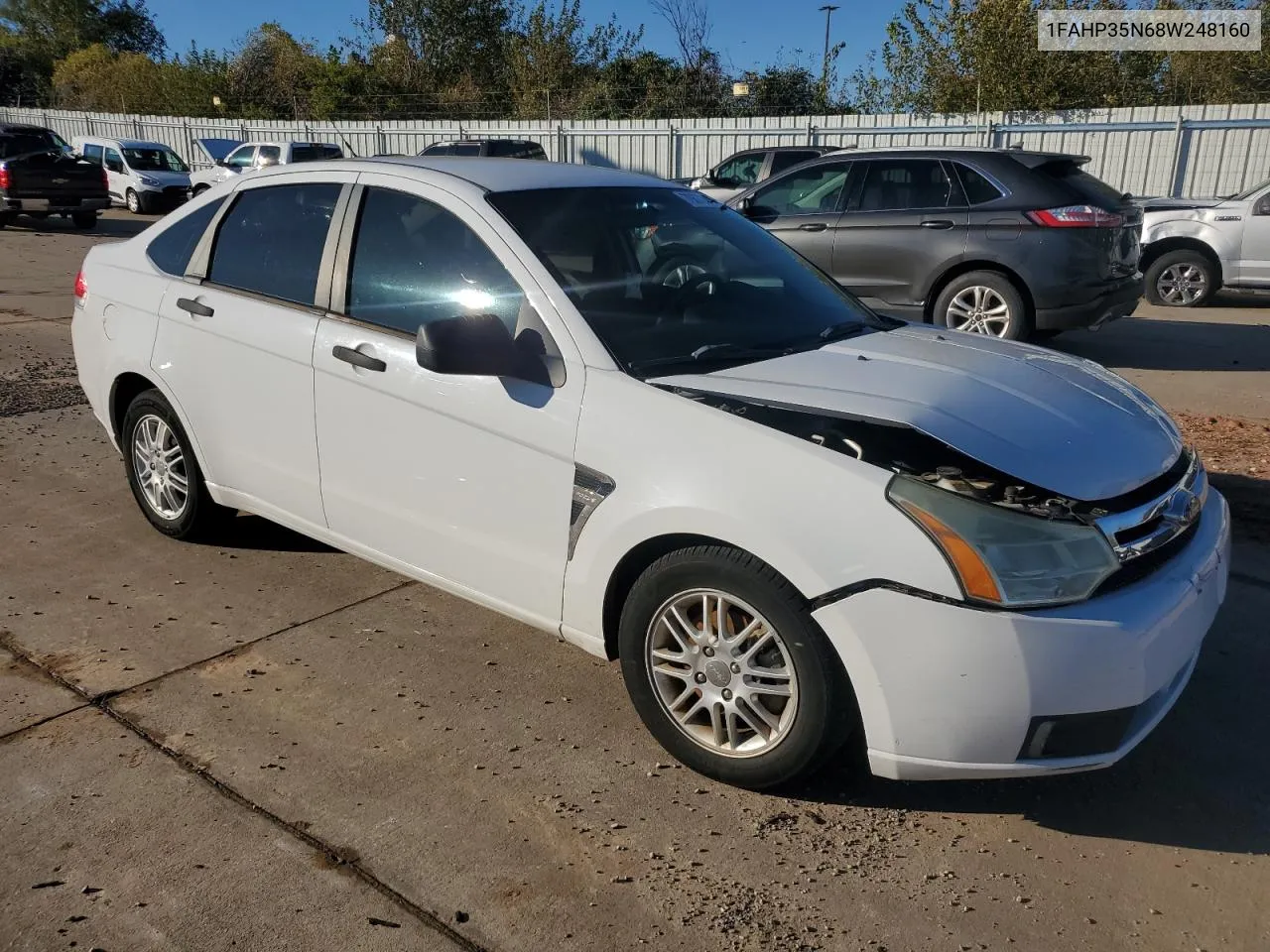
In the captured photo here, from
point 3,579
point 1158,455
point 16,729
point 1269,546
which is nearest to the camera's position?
point 1158,455

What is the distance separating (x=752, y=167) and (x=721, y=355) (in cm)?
1266

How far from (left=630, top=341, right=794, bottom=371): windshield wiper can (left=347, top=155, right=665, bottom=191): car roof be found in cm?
92

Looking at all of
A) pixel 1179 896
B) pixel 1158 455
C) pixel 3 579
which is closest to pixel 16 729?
pixel 3 579

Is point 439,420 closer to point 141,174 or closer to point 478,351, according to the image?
point 478,351

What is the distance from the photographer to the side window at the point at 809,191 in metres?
9.59

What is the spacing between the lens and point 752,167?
15328mm

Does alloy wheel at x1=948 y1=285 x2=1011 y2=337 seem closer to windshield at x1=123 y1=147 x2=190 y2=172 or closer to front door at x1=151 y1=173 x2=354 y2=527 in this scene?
front door at x1=151 y1=173 x2=354 y2=527

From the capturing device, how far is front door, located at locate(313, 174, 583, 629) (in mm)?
3271

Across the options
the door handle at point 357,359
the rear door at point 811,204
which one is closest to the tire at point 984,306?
the rear door at point 811,204

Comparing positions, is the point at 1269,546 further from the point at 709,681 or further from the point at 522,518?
the point at 522,518

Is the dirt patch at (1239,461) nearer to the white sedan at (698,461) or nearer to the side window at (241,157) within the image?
the white sedan at (698,461)

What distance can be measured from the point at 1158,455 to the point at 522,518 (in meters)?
1.91

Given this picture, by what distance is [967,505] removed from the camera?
263 centimetres

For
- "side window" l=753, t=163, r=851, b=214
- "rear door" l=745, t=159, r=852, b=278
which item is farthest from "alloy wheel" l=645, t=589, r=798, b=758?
"side window" l=753, t=163, r=851, b=214
